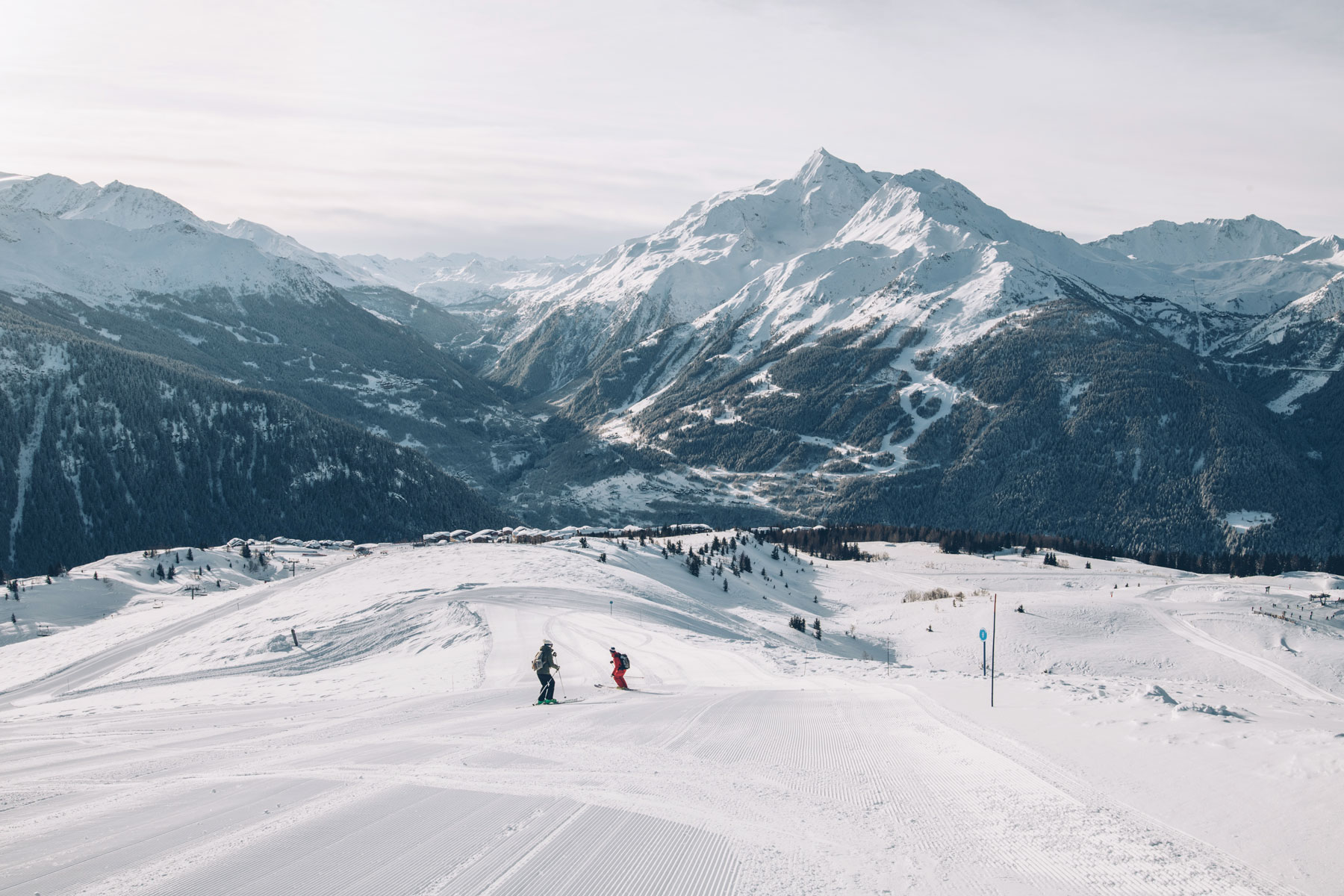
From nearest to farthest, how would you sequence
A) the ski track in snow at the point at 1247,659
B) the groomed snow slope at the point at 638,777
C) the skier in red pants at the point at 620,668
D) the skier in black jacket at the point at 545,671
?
the groomed snow slope at the point at 638,777
the skier in black jacket at the point at 545,671
the skier in red pants at the point at 620,668
the ski track in snow at the point at 1247,659

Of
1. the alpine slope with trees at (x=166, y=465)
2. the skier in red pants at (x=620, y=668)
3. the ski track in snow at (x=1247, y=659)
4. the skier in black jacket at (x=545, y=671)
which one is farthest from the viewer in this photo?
the alpine slope with trees at (x=166, y=465)

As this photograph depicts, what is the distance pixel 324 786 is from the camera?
1108 centimetres

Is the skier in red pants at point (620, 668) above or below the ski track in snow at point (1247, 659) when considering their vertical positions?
above

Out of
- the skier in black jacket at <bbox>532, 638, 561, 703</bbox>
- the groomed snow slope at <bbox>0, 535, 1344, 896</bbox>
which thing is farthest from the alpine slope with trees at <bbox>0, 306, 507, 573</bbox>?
the skier in black jacket at <bbox>532, 638, 561, 703</bbox>

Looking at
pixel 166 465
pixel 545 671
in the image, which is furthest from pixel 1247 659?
pixel 166 465

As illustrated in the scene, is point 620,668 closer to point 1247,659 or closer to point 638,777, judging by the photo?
point 638,777

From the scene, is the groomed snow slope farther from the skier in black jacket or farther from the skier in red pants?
the skier in black jacket

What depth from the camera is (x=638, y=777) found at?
467 inches

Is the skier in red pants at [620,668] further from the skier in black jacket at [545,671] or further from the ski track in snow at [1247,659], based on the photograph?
the ski track in snow at [1247,659]

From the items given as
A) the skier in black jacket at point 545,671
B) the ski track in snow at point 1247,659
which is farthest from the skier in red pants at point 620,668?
the ski track in snow at point 1247,659

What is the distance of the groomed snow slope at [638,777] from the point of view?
834 centimetres

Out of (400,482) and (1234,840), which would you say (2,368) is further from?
(1234,840)

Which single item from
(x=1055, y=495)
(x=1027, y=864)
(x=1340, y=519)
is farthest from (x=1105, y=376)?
(x=1027, y=864)

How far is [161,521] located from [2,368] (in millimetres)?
39600
